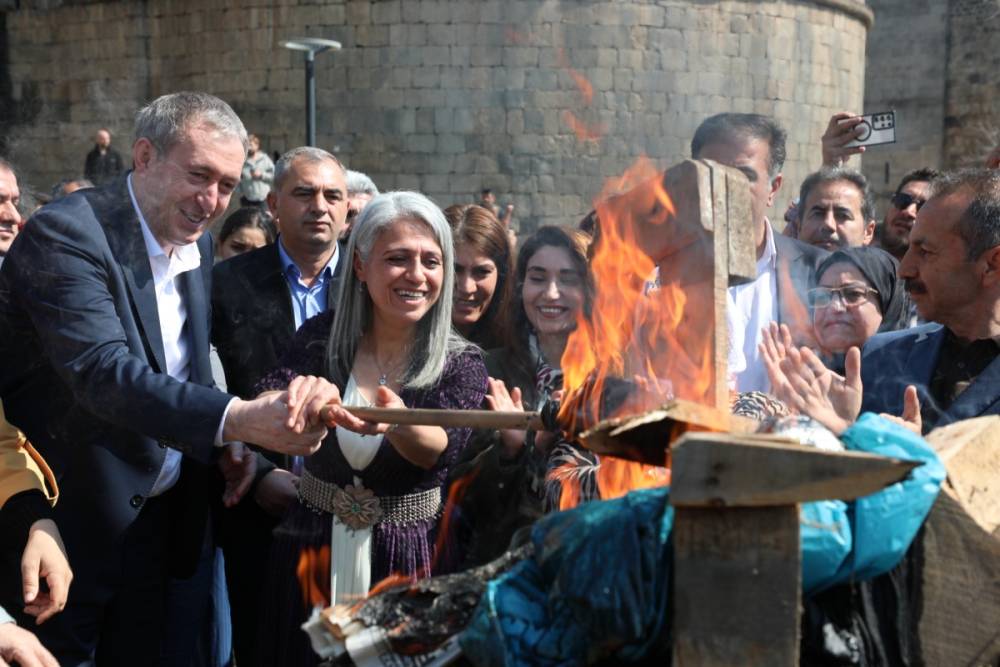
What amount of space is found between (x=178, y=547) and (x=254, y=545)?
0.53 m

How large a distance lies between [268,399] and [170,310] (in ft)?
2.75

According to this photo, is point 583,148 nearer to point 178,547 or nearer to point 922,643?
point 178,547

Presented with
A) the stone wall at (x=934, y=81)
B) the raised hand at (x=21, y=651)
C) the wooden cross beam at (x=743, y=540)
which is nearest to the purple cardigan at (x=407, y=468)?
the raised hand at (x=21, y=651)

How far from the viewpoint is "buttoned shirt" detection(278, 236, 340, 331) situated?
208 inches

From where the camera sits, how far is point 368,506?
12.4ft

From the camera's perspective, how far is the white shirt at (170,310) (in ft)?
12.8

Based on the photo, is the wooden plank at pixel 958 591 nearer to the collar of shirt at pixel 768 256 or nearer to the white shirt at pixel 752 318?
the white shirt at pixel 752 318

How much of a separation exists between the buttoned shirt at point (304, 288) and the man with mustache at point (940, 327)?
7.83 ft

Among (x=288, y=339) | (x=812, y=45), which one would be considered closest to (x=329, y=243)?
(x=288, y=339)

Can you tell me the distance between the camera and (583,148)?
2255 centimetres

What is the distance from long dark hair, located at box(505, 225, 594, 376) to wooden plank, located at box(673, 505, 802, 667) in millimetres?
2314

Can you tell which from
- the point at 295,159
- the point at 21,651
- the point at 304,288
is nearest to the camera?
the point at 21,651

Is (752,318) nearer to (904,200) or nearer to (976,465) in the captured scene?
(976,465)

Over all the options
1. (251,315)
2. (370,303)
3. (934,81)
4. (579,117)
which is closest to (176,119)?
(370,303)
